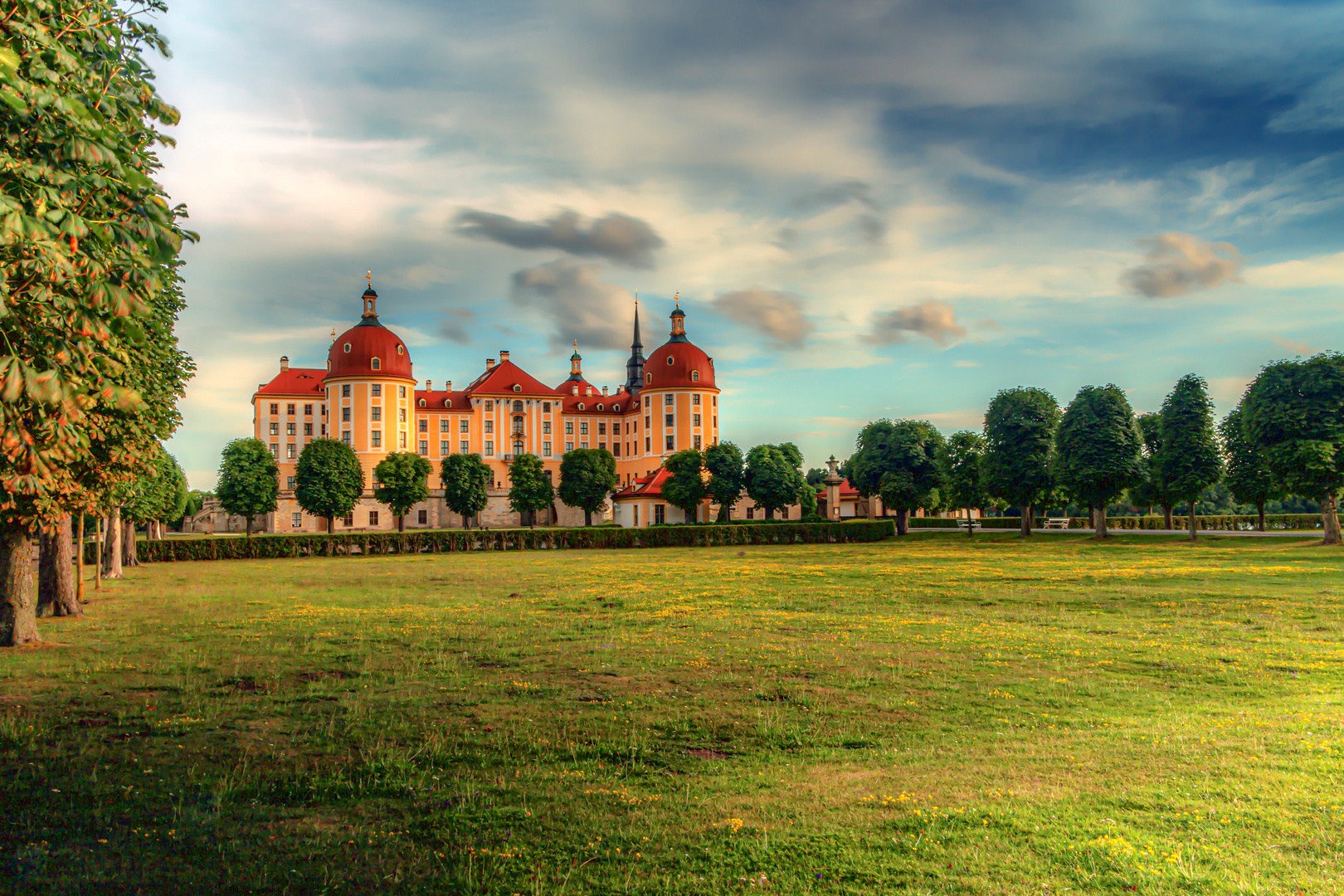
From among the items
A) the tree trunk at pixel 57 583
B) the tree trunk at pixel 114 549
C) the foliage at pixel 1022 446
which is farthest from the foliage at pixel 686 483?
the tree trunk at pixel 57 583

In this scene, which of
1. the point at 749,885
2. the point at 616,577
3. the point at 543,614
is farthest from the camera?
the point at 616,577

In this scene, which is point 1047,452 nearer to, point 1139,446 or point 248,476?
point 1139,446

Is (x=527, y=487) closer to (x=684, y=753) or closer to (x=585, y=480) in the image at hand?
(x=585, y=480)

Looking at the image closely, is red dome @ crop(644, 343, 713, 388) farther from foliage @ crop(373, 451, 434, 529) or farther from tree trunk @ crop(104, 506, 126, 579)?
tree trunk @ crop(104, 506, 126, 579)

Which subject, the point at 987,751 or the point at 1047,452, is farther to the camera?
the point at 1047,452

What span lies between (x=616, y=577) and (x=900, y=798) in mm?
26965

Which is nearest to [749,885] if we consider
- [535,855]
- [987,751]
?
[535,855]

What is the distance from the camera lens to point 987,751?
9148mm

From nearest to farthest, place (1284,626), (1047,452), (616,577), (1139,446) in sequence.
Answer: (1284,626), (616,577), (1139,446), (1047,452)

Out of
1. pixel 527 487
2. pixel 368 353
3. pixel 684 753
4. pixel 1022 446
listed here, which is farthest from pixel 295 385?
pixel 684 753

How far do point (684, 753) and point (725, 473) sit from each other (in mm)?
75615

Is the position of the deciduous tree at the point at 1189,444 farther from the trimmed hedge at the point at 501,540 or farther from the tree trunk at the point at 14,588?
the tree trunk at the point at 14,588

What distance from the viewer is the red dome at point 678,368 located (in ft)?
368

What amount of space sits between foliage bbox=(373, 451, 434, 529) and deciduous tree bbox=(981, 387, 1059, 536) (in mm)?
59953
